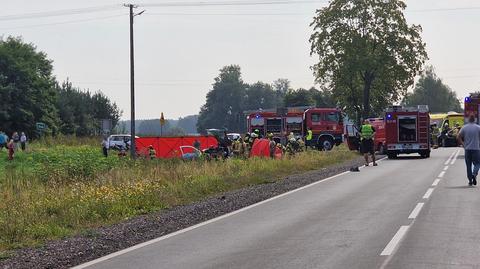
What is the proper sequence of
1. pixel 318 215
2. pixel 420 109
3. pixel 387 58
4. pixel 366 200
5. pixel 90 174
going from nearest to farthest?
pixel 318 215 → pixel 366 200 → pixel 90 174 → pixel 420 109 → pixel 387 58

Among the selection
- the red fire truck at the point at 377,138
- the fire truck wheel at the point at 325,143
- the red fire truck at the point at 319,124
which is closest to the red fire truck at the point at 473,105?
the red fire truck at the point at 377,138

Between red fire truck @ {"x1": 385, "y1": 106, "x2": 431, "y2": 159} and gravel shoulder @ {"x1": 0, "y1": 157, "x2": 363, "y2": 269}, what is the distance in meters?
19.1

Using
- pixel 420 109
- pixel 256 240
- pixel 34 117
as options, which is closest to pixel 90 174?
pixel 256 240

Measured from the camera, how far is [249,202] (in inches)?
656

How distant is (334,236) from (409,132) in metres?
27.0

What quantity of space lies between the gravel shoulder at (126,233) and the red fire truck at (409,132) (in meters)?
19.1

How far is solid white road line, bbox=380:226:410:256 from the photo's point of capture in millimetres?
9289

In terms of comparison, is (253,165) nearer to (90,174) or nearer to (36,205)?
(90,174)

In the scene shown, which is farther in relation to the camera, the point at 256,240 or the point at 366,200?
the point at 366,200

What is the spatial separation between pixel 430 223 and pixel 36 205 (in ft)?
24.8

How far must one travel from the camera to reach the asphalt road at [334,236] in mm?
8906

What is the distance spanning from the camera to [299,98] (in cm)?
12444

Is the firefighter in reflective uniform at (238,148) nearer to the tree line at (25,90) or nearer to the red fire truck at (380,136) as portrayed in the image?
the red fire truck at (380,136)

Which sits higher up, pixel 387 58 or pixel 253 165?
pixel 387 58
